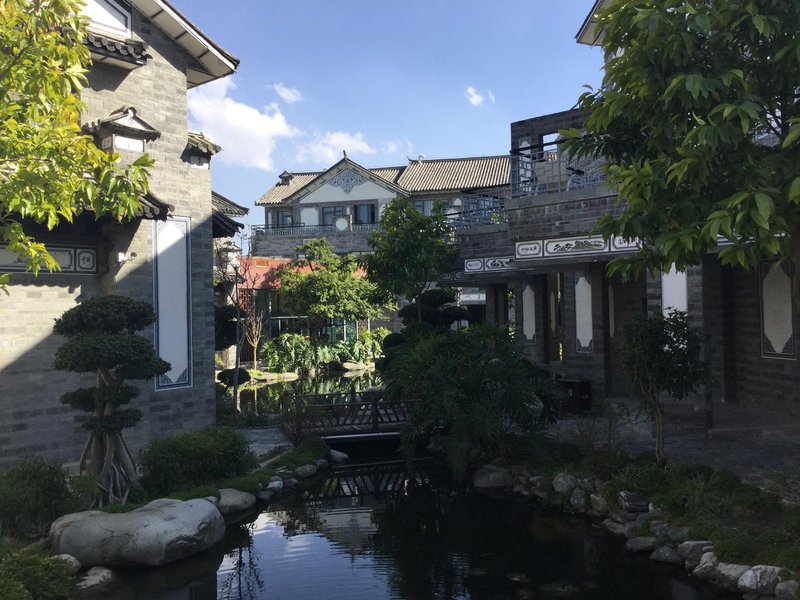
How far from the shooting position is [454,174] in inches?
1486

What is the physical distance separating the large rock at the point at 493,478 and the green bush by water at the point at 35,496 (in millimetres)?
4824

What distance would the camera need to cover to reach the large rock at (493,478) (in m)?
9.48

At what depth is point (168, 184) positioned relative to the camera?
37.0ft

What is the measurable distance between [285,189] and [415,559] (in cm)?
3541

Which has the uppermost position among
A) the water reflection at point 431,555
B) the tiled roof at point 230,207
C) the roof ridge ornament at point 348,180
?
the roof ridge ornament at point 348,180

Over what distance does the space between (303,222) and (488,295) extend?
771 inches

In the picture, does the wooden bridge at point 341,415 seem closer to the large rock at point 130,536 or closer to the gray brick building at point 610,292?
the gray brick building at point 610,292

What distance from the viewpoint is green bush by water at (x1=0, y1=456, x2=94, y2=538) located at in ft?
23.5

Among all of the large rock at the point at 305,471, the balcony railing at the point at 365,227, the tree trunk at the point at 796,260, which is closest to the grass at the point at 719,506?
the tree trunk at the point at 796,260

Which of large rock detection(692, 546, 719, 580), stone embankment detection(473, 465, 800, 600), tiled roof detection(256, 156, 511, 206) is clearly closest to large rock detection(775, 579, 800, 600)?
stone embankment detection(473, 465, 800, 600)

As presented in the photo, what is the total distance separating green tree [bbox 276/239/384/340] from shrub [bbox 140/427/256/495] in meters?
14.1

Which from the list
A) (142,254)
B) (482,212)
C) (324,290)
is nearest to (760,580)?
(142,254)

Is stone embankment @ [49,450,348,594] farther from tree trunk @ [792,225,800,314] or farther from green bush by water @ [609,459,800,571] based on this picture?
tree trunk @ [792,225,800,314]

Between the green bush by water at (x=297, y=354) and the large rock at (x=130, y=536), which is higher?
the green bush by water at (x=297, y=354)
